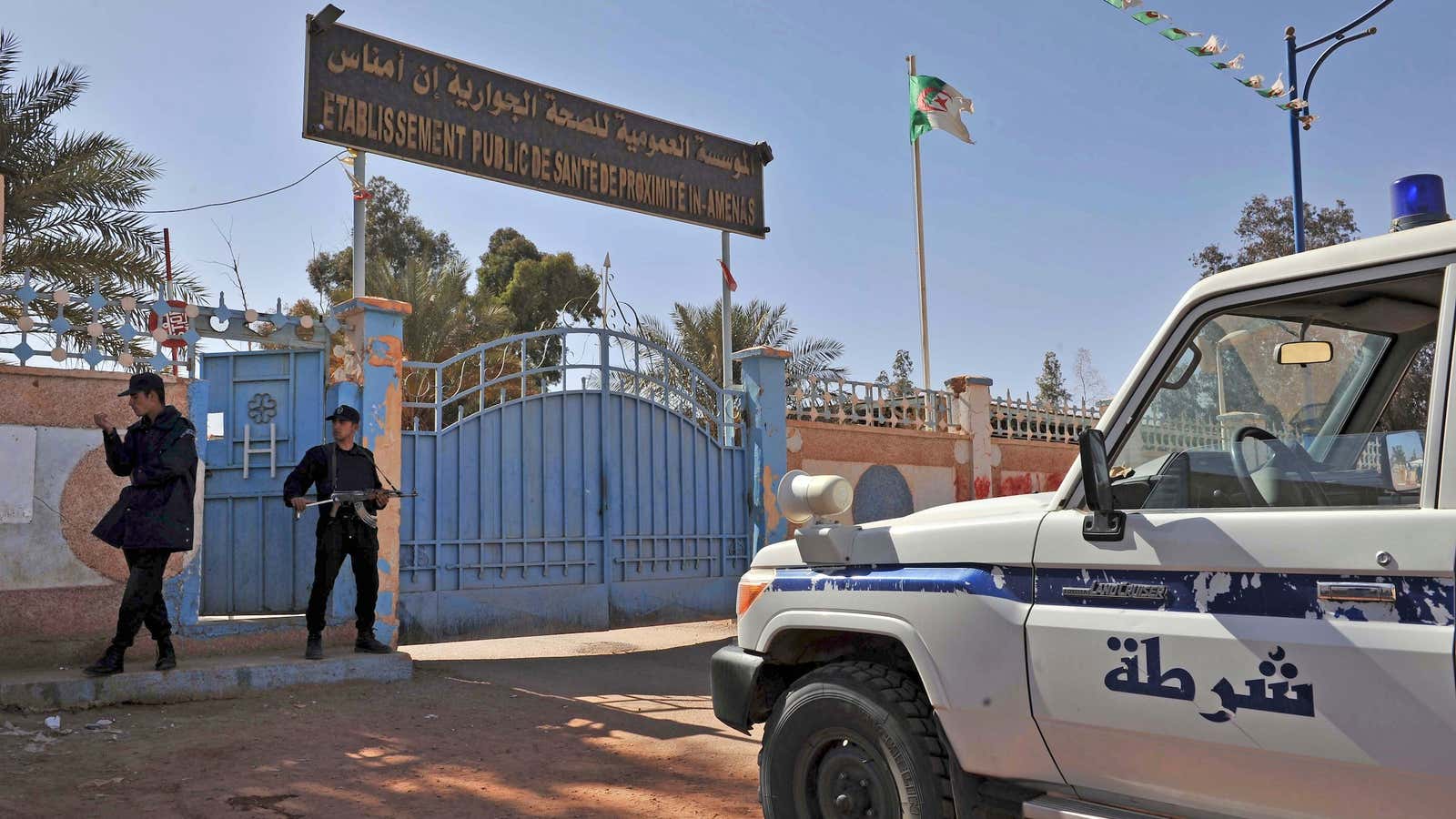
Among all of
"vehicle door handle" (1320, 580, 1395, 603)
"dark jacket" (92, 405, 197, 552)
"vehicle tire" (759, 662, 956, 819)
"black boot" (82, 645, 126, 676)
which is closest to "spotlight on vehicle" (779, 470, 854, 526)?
"vehicle tire" (759, 662, 956, 819)

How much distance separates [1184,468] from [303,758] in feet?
14.4

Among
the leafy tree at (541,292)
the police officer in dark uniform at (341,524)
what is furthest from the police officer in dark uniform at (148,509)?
the leafy tree at (541,292)

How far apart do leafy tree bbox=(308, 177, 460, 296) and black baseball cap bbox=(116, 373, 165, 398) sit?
23859 millimetres

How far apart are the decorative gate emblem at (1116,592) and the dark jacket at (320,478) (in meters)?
5.66

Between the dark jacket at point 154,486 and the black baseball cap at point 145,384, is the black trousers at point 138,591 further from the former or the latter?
the black baseball cap at point 145,384

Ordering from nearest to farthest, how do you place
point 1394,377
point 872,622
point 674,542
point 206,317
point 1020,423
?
1. point 1394,377
2. point 872,622
3. point 206,317
4. point 674,542
5. point 1020,423

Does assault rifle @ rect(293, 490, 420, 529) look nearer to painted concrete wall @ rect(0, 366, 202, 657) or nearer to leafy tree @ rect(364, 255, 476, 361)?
painted concrete wall @ rect(0, 366, 202, 657)

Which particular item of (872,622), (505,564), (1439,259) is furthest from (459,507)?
(1439,259)

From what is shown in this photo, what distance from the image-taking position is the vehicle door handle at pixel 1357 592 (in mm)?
2064

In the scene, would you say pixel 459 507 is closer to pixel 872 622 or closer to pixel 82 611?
pixel 82 611

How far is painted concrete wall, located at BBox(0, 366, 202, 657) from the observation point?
254 inches

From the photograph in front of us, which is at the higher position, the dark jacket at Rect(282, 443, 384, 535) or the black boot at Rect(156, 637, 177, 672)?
the dark jacket at Rect(282, 443, 384, 535)

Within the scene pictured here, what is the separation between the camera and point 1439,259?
87.4 inches

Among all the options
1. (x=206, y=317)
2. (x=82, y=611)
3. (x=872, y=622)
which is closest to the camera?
(x=872, y=622)
